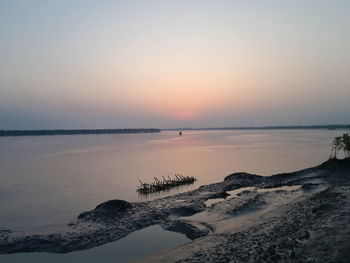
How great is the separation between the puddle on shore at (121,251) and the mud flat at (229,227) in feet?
1.66

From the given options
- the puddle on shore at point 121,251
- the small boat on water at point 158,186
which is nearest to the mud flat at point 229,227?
the puddle on shore at point 121,251

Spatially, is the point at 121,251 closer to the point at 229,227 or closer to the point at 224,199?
the point at 229,227

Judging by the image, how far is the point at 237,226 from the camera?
17.0 metres

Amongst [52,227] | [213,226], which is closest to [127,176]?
[52,227]

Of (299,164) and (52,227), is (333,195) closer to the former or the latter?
(52,227)

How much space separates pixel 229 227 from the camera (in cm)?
1709

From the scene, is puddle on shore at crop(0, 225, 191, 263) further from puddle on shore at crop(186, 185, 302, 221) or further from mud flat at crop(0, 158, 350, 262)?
puddle on shore at crop(186, 185, 302, 221)

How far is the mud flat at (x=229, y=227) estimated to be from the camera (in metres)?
12.0

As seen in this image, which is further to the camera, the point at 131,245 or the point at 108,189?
the point at 108,189

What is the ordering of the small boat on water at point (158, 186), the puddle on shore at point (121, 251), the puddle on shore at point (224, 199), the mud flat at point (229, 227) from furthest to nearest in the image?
the small boat on water at point (158, 186) < the puddle on shore at point (224, 199) < the puddle on shore at point (121, 251) < the mud flat at point (229, 227)

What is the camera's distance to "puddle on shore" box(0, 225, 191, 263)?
14.3m

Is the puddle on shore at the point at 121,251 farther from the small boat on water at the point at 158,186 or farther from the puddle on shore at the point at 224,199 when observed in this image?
the small boat on water at the point at 158,186

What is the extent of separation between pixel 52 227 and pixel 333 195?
17784 millimetres

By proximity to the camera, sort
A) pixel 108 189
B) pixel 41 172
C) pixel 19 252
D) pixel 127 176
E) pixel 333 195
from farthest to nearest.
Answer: pixel 41 172 < pixel 127 176 < pixel 108 189 < pixel 333 195 < pixel 19 252
